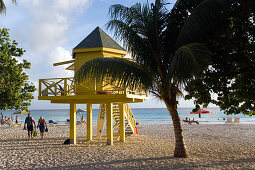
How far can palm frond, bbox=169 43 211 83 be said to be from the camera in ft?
25.3

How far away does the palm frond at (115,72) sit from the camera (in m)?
8.82

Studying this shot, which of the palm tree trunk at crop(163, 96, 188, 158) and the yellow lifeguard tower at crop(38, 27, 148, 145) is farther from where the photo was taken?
the yellow lifeguard tower at crop(38, 27, 148, 145)

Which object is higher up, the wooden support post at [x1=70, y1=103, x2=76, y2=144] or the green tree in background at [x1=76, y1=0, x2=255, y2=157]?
the green tree in background at [x1=76, y1=0, x2=255, y2=157]

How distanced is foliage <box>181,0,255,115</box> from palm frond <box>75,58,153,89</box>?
6.01 feet

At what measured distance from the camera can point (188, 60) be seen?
8.09 metres

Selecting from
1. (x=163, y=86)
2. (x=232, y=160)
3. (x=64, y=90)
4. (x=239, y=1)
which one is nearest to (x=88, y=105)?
(x=64, y=90)

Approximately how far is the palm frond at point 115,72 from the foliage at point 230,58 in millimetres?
1831

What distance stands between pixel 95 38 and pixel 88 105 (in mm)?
4487

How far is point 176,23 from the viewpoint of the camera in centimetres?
1045

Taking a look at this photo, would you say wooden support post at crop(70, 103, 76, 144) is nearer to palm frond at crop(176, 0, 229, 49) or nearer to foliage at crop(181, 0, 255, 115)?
foliage at crop(181, 0, 255, 115)

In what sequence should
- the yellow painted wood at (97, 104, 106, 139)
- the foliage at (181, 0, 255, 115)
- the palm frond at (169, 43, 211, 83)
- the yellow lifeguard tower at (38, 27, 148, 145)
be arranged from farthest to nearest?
the yellow painted wood at (97, 104, 106, 139), the yellow lifeguard tower at (38, 27, 148, 145), the foliage at (181, 0, 255, 115), the palm frond at (169, 43, 211, 83)

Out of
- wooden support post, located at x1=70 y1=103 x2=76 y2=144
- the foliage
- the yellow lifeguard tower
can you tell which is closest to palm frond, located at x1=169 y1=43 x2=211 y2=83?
the foliage

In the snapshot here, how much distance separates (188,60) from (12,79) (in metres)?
13.6

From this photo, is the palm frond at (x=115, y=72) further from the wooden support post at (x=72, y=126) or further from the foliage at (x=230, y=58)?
the wooden support post at (x=72, y=126)
